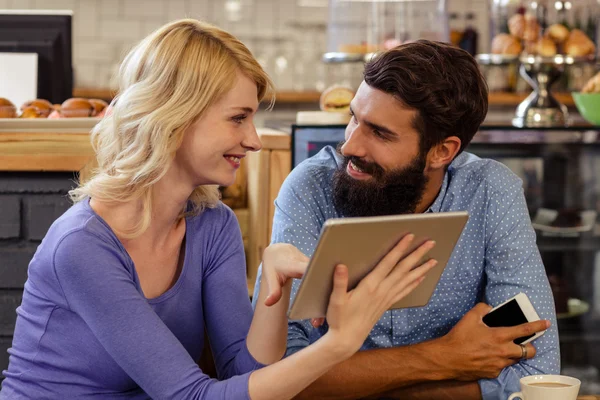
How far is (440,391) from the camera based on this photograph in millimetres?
1643

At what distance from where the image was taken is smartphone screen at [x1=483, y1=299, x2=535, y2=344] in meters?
1.61

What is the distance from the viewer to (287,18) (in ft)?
18.2

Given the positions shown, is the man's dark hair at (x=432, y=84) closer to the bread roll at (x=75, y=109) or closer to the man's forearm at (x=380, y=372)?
the man's forearm at (x=380, y=372)

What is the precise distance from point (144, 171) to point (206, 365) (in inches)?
27.8

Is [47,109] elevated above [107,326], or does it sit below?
above

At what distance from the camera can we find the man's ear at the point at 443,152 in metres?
1.80

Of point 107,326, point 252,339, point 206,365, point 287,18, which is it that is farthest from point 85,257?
point 287,18

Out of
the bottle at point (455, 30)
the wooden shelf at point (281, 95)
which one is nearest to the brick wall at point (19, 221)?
the wooden shelf at point (281, 95)

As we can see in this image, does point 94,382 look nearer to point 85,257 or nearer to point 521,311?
point 85,257

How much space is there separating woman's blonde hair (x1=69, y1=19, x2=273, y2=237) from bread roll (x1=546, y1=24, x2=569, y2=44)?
1.51m

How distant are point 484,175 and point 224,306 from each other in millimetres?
598

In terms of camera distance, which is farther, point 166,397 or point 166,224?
point 166,224

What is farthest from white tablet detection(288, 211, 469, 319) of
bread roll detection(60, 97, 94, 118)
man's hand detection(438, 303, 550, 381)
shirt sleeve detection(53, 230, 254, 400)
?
bread roll detection(60, 97, 94, 118)

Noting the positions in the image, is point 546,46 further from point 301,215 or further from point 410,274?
point 410,274
